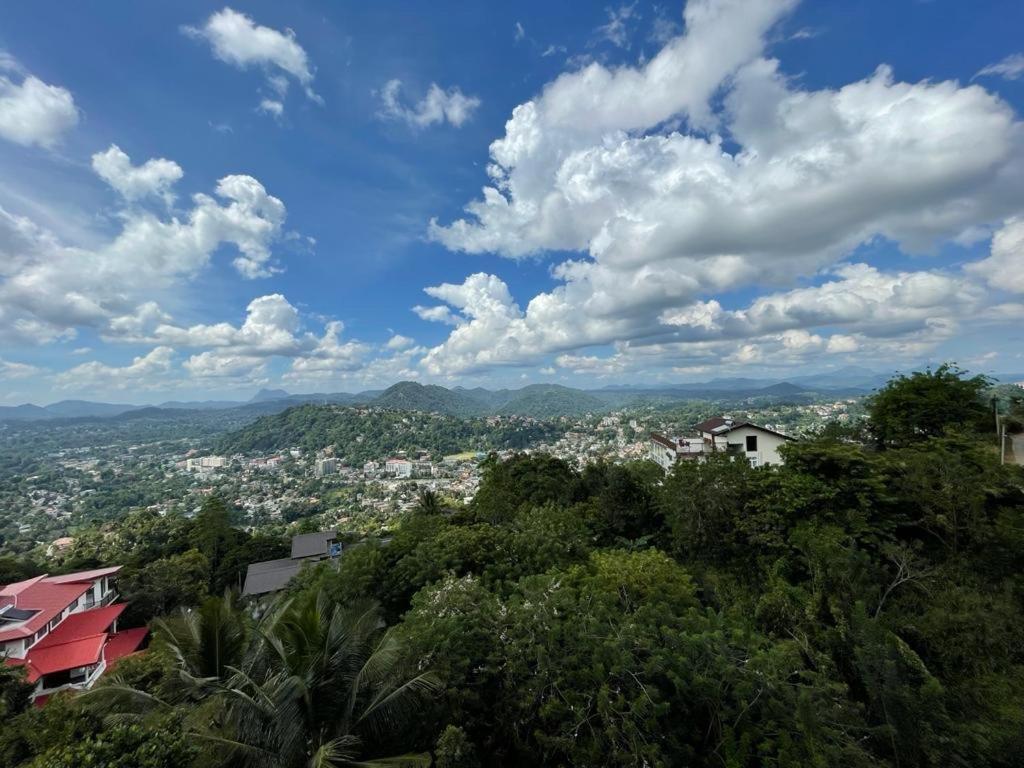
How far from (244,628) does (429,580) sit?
509 cm

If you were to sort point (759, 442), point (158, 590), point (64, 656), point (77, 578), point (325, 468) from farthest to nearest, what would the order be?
point (325, 468), point (759, 442), point (158, 590), point (77, 578), point (64, 656)

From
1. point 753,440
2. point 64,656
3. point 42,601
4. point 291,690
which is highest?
point 291,690

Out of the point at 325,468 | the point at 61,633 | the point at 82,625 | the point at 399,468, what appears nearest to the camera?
the point at 61,633

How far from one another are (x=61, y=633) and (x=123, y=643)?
6.96 ft

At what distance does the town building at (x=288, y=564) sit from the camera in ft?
74.3

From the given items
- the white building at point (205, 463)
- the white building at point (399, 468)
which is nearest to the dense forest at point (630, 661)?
the white building at point (399, 468)

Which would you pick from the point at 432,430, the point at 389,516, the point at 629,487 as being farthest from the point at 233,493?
→ the point at 629,487

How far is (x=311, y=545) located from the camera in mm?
29828

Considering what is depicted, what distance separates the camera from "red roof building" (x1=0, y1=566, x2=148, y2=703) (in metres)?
15.5

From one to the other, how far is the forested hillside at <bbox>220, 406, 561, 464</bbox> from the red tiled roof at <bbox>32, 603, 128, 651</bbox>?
10124 cm

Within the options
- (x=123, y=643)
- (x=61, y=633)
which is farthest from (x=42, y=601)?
(x=123, y=643)

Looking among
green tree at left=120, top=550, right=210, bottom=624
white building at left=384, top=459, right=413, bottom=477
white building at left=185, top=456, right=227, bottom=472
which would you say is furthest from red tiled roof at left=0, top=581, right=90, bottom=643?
white building at left=185, top=456, right=227, bottom=472

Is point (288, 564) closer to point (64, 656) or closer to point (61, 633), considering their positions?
point (61, 633)

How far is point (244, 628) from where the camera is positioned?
693 cm
